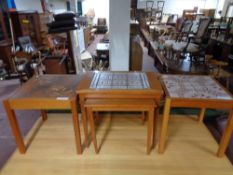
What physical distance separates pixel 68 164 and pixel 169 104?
87 cm

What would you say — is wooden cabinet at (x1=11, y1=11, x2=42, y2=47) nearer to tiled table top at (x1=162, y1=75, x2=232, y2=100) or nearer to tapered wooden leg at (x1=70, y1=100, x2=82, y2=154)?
tapered wooden leg at (x1=70, y1=100, x2=82, y2=154)

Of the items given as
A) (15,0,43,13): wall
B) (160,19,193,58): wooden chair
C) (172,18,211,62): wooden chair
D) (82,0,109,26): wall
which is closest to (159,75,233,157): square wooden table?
(172,18,211,62): wooden chair

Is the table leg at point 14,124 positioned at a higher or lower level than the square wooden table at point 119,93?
lower

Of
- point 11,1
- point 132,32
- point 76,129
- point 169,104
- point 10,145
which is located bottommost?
point 10,145

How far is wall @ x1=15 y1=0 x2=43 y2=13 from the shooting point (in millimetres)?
4361

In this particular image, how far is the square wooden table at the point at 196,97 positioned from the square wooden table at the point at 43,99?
648 millimetres

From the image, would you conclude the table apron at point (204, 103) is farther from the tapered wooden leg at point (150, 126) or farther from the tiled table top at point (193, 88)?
the tapered wooden leg at point (150, 126)

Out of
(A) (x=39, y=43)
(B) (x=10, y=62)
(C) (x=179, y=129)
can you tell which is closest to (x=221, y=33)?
(C) (x=179, y=129)

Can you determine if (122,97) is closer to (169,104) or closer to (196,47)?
(169,104)

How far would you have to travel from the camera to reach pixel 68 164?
1370 mm

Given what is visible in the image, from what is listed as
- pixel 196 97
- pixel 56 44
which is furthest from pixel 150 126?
pixel 56 44

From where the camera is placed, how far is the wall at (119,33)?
203cm

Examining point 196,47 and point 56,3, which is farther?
point 56,3

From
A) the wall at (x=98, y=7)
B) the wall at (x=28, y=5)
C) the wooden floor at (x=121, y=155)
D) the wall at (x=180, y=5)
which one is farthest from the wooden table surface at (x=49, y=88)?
the wall at (x=180, y=5)
